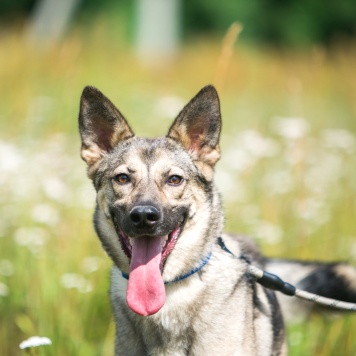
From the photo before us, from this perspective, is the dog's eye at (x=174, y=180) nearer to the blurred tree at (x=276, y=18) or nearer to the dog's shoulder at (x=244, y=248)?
the dog's shoulder at (x=244, y=248)

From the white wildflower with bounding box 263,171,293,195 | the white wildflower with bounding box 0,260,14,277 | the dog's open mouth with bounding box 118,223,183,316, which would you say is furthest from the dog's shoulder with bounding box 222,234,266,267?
the white wildflower with bounding box 263,171,293,195

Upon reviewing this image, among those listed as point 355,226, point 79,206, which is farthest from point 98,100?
point 355,226

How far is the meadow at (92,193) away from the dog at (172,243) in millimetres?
580

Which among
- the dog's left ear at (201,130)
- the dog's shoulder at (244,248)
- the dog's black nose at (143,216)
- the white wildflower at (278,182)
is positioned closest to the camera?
the dog's black nose at (143,216)

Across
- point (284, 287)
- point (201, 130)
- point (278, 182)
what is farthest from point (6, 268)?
point (278, 182)

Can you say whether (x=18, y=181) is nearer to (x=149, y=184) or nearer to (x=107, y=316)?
(x=107, y=316)

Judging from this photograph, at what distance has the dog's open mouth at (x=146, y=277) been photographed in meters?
3.09

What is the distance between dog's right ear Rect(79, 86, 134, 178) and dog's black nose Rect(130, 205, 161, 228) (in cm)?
63

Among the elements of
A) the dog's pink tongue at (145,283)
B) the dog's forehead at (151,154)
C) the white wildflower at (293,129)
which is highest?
the white wildflower at (293,129)

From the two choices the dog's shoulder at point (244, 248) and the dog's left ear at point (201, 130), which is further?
the dog's shoulder at point (244, 248)

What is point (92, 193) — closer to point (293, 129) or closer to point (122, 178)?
point (293, 129)

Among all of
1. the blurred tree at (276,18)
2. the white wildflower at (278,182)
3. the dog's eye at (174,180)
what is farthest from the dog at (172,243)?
the blurred tree at (276,18)

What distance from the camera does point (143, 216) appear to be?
3.02m

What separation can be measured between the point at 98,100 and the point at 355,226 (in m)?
2.92
